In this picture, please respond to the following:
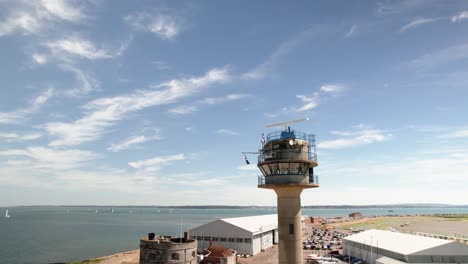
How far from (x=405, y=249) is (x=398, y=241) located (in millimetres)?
5806

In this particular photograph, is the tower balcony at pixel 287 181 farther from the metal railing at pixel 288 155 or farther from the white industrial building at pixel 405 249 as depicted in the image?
the white industrial building at pixel 405 249

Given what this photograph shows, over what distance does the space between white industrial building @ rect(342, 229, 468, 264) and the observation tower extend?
2013 centimetres

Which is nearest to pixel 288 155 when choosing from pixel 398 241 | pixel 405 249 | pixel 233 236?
pixel 405 249

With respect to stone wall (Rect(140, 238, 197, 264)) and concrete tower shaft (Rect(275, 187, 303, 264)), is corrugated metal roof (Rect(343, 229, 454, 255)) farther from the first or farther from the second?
stone wall (Rect(140, 238, 197, 264))

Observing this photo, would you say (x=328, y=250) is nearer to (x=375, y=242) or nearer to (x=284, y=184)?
(x=375, y=242)

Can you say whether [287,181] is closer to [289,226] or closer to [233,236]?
[289,226]

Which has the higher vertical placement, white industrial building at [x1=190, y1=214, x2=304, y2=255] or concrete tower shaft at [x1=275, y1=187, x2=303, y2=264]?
concrete tower shaft at [x1=275, y1=187, x2=303, y2=264]

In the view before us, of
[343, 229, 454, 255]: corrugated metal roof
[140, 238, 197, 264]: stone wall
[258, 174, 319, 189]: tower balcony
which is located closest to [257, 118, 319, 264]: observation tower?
[258, 174, 319, 189]: tower balcony

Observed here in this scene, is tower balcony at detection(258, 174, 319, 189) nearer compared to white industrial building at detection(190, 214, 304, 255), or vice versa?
tower balcony at detection(258, 174, 319, 189)

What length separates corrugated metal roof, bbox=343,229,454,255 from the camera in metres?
43.7

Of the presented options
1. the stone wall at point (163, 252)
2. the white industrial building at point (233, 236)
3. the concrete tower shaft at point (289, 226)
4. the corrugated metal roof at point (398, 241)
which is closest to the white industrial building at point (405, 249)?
the corrugated metal roof at point (398, 241)

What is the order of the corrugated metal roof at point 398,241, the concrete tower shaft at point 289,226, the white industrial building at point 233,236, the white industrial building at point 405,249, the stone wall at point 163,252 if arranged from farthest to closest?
1. the white industrial building at point 233,236
2. the corrugated metal roof at point 398,241
3. the white industrial building at point 405,249
4. the stone wall at point 163,252
5. the concrete tower shaft at point 289,226

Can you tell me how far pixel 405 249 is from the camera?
145ft

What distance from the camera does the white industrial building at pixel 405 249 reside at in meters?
40.7
